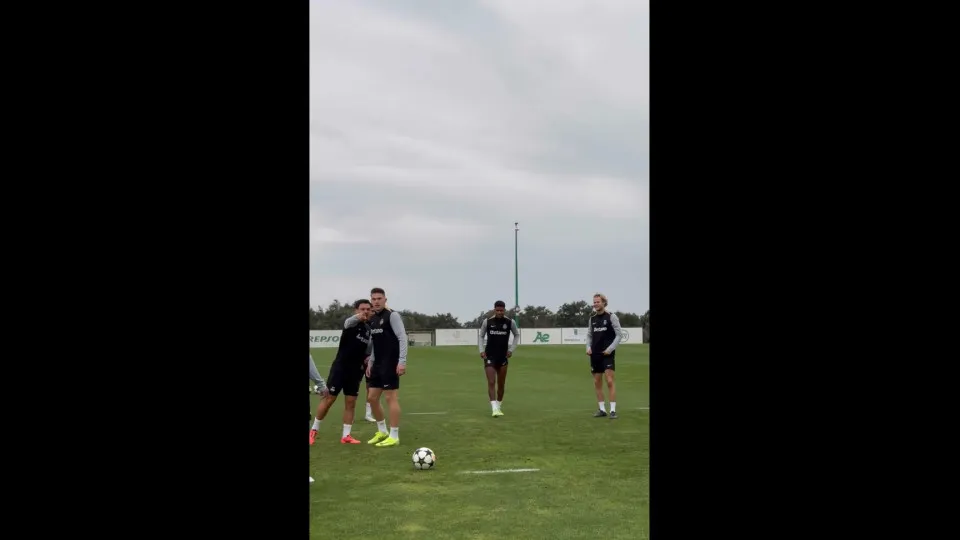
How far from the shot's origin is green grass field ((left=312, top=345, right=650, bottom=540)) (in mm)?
5473

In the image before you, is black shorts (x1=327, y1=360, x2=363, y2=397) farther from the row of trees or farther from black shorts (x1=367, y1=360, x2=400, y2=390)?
the row of trees

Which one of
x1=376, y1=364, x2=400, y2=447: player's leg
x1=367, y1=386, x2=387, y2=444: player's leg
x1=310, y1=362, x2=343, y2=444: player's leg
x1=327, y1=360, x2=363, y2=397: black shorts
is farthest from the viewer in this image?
x1=367, y1=386, x2=387, y2=444: player's leg

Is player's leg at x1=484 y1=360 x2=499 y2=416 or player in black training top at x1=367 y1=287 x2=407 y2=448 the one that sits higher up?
player in black training top at x1=367 y1=287 x2=407 y2=448

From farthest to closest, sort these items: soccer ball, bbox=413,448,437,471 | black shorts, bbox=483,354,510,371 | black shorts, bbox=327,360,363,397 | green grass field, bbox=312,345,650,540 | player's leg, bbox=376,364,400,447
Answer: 1. black shorts, bbox=483,354,510,371
2. black shorts, bbox=327,360,363,397
3. player's leg, bbox=376,364,400,447
4. soccer ball, bbox=413,448,437,471
5. green grass field, bbox=312,345,650,540

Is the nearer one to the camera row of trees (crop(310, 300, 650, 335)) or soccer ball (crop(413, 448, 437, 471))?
soccer ball (crop(413, 448, 437, 471))

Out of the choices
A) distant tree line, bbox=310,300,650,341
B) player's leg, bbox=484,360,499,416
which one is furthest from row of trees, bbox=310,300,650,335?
player's leg, bbox=484,360,499,416

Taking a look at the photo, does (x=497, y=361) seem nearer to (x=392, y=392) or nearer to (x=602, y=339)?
Answer: (x=602, y=339)

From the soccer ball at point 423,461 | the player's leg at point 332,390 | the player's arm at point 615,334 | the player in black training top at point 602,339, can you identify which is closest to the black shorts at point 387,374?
the player's leg at point 332,390

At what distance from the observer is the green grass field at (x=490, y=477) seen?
5.47 metres

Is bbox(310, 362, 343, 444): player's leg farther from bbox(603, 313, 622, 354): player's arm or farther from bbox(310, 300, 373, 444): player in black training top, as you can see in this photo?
bbox(603, 313, 622, 354): player's arm

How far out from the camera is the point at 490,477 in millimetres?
7309

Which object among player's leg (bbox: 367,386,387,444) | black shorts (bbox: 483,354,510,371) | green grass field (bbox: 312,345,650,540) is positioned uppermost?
black shorts (bbox: 483,354,510,371)
